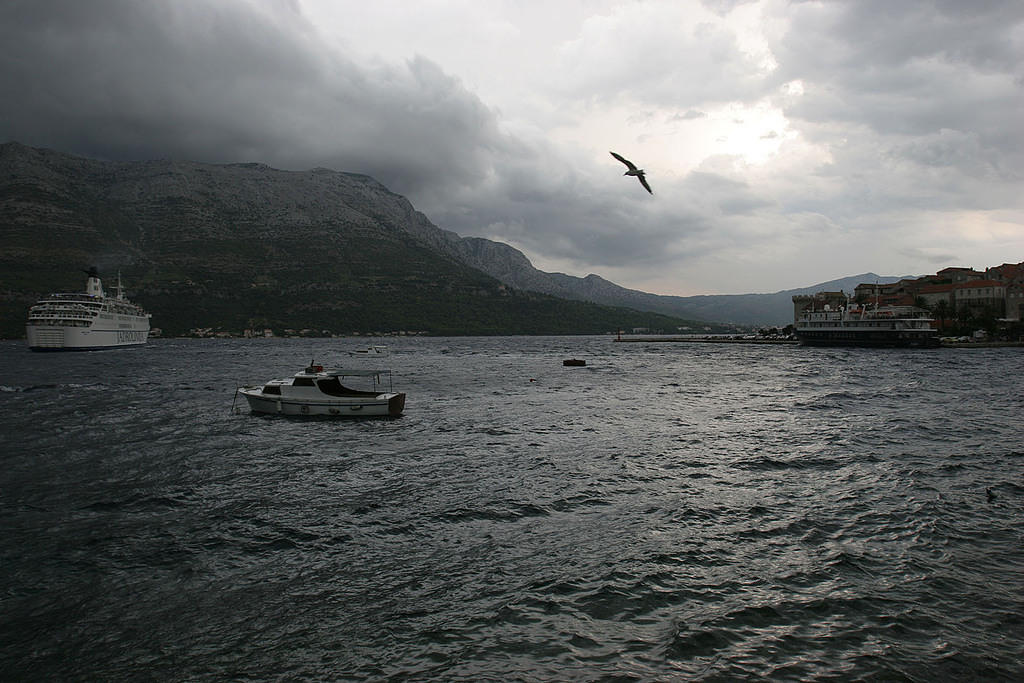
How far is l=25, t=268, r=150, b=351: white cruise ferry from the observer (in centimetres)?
12381

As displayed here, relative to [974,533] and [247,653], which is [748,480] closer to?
[974,533]

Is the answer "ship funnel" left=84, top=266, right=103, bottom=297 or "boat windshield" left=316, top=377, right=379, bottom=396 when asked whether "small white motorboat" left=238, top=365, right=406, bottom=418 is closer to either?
"boat windshield" left=316, top=377, right=379, bottom=396

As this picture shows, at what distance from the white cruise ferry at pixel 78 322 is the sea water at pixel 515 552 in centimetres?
11569

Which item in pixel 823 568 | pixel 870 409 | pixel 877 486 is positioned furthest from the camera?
pixel 870 409

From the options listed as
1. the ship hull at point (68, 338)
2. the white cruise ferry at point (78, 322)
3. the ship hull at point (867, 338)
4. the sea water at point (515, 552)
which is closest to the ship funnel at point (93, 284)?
the white cruise ferry at point (78, 322)

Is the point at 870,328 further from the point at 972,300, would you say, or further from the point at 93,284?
the point at 93,284

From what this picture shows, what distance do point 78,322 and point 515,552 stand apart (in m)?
154

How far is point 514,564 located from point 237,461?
60.7ft

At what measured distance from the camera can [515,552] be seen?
15375mm

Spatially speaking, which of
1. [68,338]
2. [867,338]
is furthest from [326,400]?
[867,338]

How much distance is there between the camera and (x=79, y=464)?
26.3 m

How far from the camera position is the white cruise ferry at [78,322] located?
124 metres

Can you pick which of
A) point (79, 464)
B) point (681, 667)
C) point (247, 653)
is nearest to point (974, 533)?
point (681, 667)

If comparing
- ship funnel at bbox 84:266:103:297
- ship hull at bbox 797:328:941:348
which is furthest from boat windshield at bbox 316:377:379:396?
ship funnel at bbox 84:266:103:297
